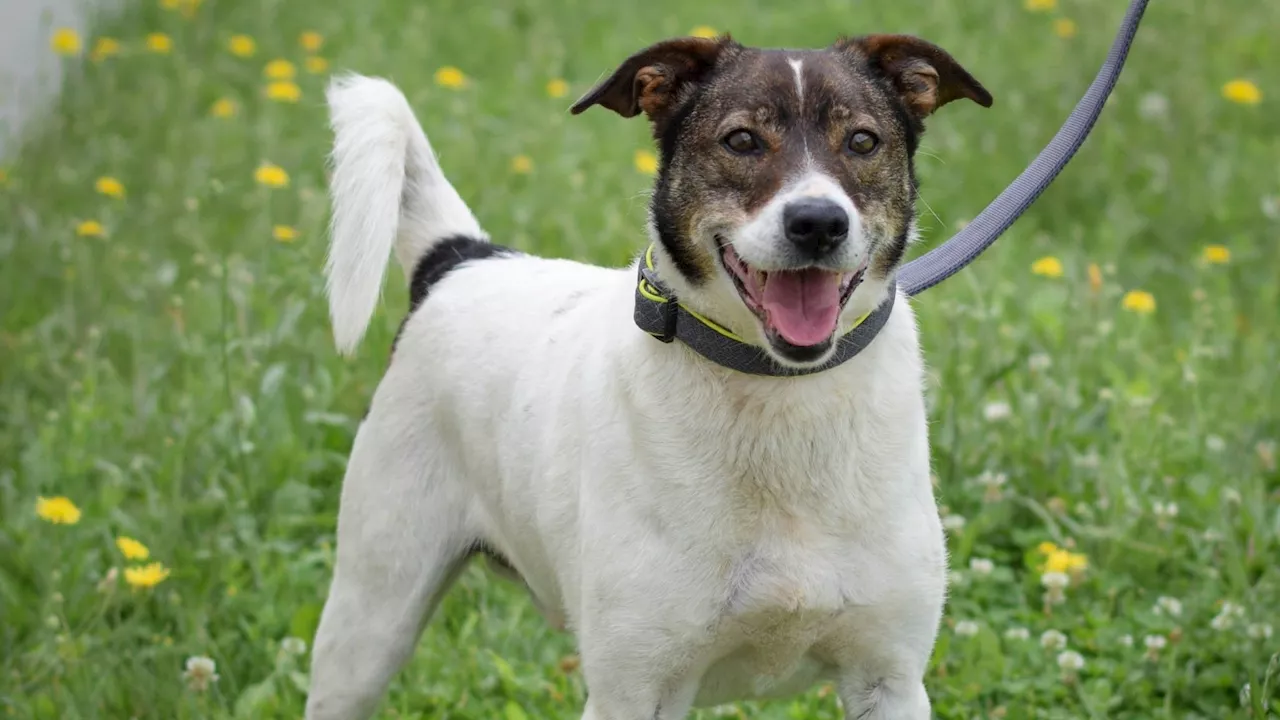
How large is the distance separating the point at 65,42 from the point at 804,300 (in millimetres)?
5126

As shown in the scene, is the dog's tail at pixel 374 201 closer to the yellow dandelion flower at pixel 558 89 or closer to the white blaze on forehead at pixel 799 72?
the white blaze on forehead at pixel 799 72

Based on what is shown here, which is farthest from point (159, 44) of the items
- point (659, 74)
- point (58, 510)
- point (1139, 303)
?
point (659, 74)

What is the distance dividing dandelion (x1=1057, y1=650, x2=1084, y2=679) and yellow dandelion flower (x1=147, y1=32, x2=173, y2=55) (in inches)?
201

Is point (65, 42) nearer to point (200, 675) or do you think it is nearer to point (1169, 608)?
point (200, 675)

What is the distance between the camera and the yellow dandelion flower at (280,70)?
23.1 ft

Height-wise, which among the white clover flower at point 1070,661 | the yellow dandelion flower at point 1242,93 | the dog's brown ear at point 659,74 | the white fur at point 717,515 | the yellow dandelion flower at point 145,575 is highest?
the dog's brown ear at point 659,74

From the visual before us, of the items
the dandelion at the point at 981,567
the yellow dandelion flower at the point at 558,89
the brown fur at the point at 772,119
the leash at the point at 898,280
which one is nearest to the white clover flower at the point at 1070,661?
the dandelion at the point at 981,567

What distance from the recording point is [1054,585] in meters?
4.08

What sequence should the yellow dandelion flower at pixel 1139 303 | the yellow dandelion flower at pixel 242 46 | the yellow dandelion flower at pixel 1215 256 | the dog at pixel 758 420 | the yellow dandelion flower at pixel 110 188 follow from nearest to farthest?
the dog at pixel 758 420 < the yellow dandelion flower at pixel 1139 303 < the yellow dandelion flower at pixel 1215 256 < the yellow dandelion flower at pixel 110 188 < the yellow dandelion flower at pixel 242 46

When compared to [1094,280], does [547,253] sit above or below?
below

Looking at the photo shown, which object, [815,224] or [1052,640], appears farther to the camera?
[1052,640]

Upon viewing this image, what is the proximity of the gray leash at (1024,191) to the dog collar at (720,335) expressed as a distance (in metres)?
0.56

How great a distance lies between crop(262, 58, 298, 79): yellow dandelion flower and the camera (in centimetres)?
705

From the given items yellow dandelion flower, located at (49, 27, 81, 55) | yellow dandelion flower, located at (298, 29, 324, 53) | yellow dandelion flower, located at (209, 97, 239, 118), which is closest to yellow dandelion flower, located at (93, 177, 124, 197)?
yellow dandelion flower, located at (209, 97, 239, 118)
